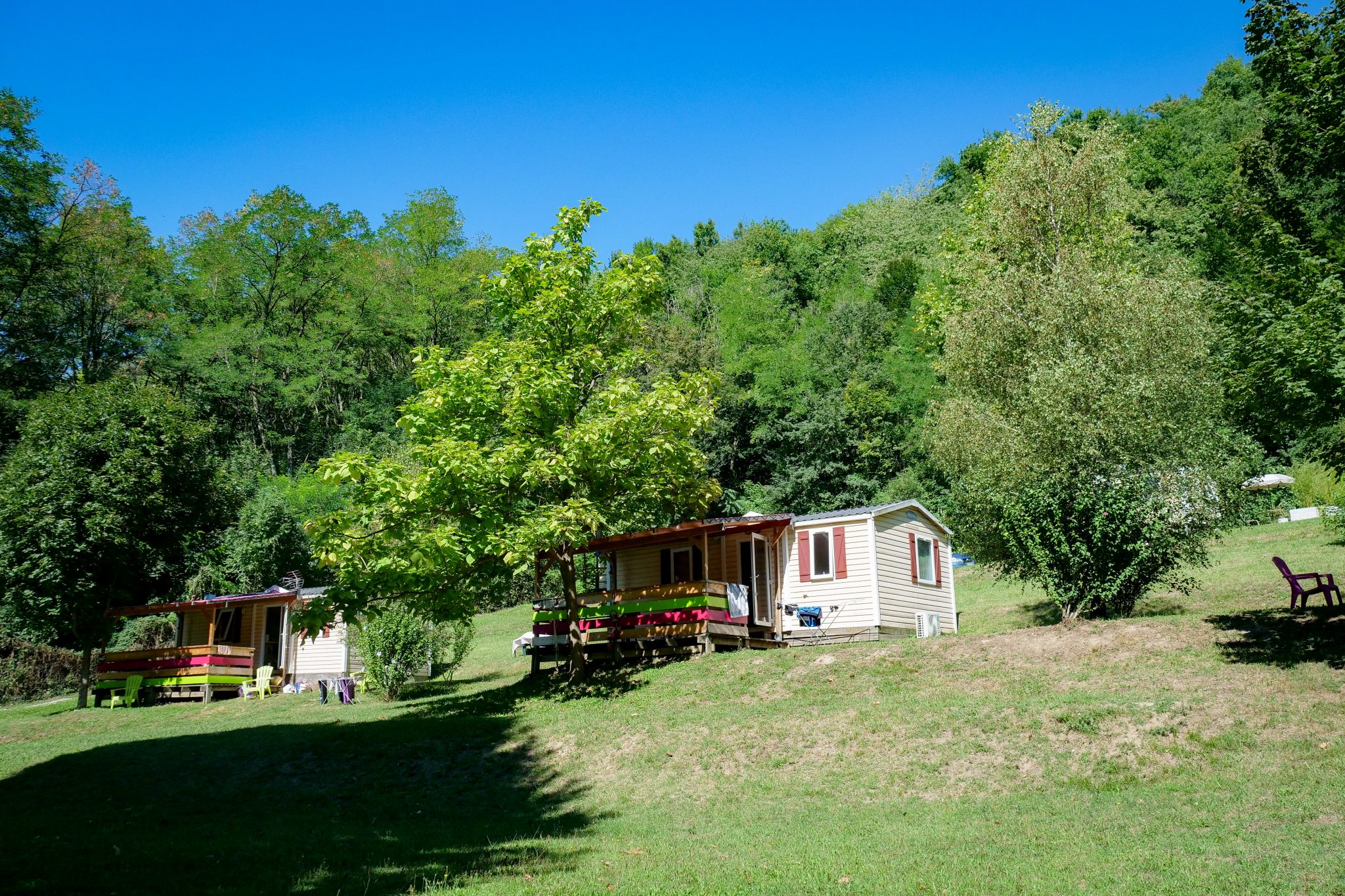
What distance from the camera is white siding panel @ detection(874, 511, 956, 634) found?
21.1 m

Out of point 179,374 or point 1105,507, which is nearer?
point 1105,507

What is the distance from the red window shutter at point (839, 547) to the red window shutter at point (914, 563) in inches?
87.6

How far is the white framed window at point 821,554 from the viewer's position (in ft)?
69.7

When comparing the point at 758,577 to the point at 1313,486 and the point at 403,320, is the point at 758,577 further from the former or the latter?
the point at 403,320

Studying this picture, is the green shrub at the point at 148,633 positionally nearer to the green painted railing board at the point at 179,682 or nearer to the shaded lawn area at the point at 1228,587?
the green painted railing board at the point at 179,682

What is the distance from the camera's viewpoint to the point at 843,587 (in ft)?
68.9

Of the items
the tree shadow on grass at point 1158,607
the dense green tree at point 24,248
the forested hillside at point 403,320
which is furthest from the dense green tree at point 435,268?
the tree shadow on grass at point 1158,607

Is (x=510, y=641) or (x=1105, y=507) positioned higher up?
(x=1105, y=507)

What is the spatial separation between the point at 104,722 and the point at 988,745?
20.4 metres

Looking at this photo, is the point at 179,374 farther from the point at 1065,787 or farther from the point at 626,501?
the point at 1065,787

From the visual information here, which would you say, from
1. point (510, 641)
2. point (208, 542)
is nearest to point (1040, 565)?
point (510, 641)

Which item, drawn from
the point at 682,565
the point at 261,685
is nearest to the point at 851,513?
the point at 682,565

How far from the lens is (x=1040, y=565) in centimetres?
1606

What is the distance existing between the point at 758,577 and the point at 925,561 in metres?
4.63
